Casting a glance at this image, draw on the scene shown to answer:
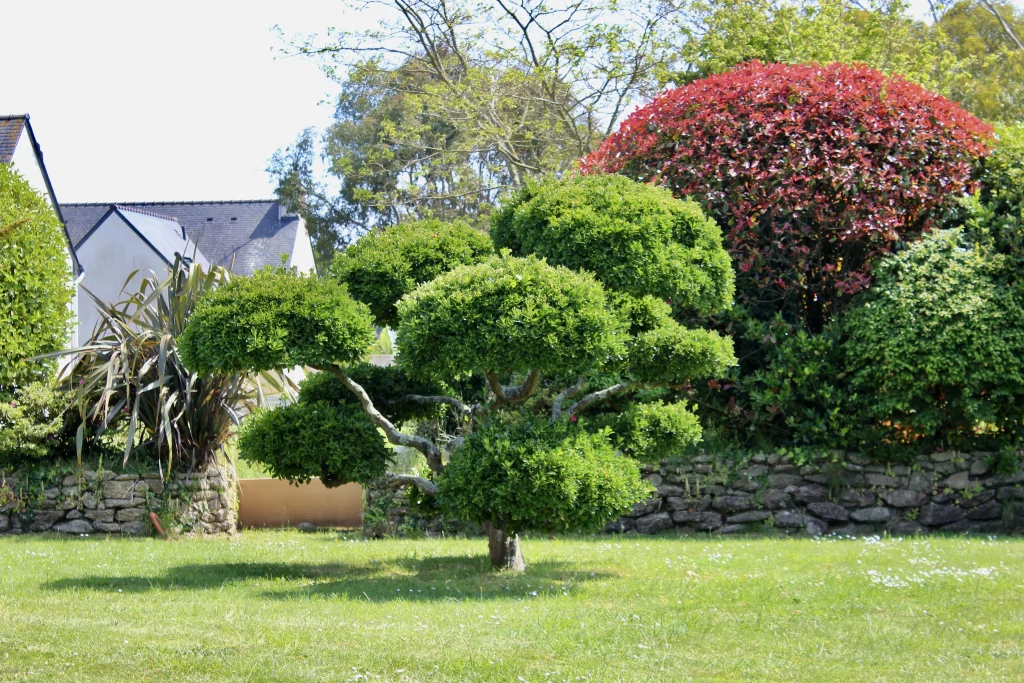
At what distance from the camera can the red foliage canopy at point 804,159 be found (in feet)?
35.3

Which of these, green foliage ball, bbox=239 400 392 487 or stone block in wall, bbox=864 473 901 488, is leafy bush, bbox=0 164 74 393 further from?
stone block in wall, bbox=864 473 901 488

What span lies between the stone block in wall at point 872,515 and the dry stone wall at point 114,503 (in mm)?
6766

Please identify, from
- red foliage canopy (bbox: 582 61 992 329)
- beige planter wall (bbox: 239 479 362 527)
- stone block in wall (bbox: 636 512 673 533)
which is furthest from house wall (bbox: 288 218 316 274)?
stone block in wall (bbox: 636 512 673 533)

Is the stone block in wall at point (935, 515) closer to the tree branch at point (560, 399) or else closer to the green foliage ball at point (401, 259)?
the tree branch at point (560, 399)

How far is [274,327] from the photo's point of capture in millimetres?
7121

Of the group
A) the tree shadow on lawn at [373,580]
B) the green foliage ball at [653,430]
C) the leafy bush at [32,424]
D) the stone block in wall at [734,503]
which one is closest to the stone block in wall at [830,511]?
the stone block in wall at [734,503]

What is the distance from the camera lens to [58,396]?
11.0 m

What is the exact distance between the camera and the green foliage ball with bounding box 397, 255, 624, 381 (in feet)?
22.0

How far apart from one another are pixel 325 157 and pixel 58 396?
2869 cm

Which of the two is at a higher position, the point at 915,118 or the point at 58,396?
the point at 915,118

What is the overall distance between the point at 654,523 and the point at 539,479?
4.50 meters

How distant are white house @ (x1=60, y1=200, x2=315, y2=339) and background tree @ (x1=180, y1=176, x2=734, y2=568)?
19927 mm

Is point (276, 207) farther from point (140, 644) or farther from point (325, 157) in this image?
point (140, 644)

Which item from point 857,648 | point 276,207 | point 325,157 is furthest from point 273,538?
point 325,157
